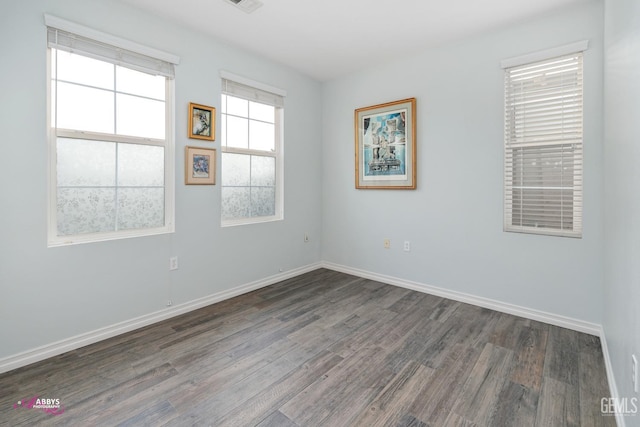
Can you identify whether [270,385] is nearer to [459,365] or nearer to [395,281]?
[459,365]

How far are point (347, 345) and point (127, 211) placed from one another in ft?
7.09

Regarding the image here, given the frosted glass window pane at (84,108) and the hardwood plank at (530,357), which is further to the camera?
the frosted glass window pane at (84,108)

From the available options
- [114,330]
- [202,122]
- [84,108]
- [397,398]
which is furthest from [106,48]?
[397,398]

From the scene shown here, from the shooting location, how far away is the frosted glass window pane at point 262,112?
3.57 meters

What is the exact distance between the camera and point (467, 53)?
3078mm

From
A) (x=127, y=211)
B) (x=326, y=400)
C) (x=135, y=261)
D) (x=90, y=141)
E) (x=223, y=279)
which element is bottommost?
(x=326, y=400)

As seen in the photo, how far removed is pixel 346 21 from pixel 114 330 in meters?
3.35

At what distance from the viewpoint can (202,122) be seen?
119 inches

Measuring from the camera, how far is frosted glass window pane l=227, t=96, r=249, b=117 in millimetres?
3328

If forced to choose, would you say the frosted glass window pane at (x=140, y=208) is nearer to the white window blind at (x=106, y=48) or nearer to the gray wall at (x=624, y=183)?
the white window blind at (x=106, y=48)

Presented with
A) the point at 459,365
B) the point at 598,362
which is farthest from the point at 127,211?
the point at 598,362

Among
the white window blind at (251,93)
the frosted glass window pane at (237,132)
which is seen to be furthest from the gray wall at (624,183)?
the frosted glass window pane at (237,132)

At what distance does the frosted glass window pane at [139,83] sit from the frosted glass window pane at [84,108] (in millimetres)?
144

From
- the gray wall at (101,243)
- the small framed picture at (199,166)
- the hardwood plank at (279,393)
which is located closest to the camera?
the hardwood plank at (279,393)
